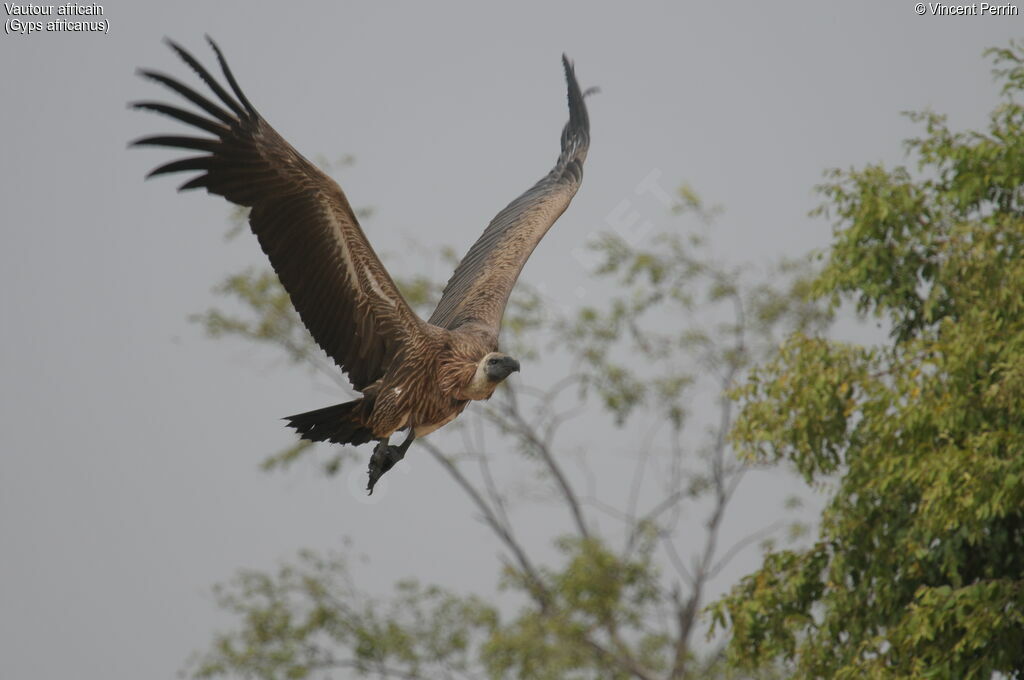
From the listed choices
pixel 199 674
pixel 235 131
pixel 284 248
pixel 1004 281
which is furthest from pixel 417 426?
pixel 199 674

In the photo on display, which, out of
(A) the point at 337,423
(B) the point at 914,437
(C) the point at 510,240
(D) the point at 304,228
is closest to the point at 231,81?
(D) the point at 304,228

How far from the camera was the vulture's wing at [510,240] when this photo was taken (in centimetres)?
853

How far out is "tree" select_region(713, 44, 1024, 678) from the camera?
8.52 m

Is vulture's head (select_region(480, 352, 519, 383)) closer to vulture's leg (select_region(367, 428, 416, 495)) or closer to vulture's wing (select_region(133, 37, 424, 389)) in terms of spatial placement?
vulture's wing (select_region(133, 37, 424, 389))

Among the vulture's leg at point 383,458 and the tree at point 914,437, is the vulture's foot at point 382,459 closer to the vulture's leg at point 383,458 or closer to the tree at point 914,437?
the vulture's leg at point 383,458

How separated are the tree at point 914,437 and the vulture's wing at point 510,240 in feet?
5.95

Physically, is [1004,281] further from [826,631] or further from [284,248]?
[284,248]

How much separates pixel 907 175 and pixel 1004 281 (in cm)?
143

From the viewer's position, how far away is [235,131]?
270 inches

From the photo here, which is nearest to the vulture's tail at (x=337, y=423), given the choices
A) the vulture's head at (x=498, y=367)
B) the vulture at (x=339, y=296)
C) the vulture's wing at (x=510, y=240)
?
the vulture at (x=339, y=296)

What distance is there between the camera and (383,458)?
7406 millimetres

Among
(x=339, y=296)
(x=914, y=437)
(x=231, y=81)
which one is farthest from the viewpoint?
(x=914, y=437)

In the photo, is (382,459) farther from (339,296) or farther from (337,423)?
(339,296)

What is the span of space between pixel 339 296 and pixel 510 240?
2.08 meters
